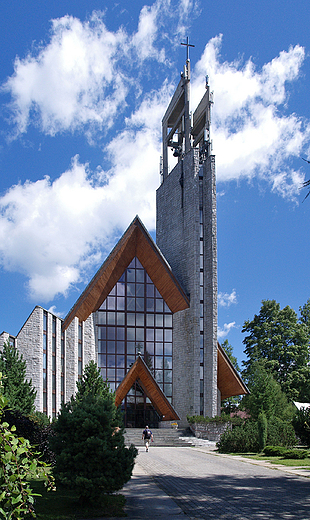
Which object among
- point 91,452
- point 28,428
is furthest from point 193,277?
point 91,452

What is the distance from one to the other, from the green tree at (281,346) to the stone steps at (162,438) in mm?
12551

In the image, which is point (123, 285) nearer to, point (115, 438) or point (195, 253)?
point (195, 253)

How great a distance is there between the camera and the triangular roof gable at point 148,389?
1292 inches

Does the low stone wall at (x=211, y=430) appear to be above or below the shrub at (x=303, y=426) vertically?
below

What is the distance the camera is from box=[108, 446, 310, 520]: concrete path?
8719mm

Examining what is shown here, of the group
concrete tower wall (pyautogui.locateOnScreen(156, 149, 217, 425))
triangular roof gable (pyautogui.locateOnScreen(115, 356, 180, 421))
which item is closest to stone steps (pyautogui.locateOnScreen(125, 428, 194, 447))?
triangular roof gable (pyautogui.locateOnScreen(115, 356, 180, 421))

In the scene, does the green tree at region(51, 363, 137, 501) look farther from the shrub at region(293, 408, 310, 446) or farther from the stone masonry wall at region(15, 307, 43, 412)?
the stone masonry wall at region(15, 307, 43, 412)

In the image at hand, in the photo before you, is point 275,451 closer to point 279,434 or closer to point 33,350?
point 279,434

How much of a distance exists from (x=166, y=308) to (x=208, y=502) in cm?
2769

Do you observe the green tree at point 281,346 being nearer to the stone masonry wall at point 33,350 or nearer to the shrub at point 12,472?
the stone masonry wall at point 33,350

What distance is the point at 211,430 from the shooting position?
98.6 ft

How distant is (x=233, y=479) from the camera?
13.0m

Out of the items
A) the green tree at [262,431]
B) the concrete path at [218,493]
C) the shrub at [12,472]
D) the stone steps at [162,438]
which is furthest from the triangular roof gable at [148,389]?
the shrub at [12,472]

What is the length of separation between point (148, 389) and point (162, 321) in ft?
18.3
